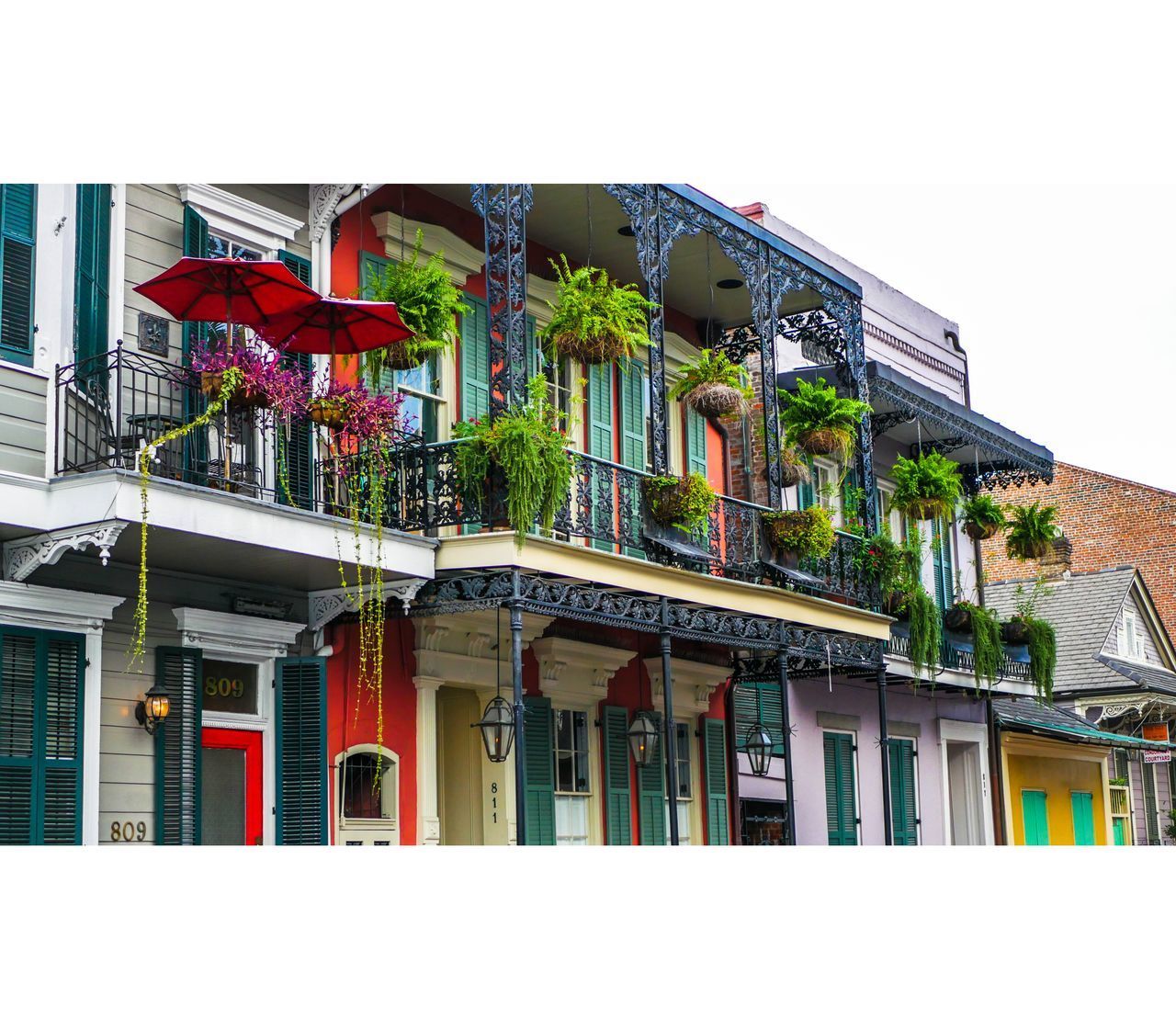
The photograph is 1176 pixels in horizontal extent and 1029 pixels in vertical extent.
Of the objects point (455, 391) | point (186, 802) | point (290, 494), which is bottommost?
point (186, 802)

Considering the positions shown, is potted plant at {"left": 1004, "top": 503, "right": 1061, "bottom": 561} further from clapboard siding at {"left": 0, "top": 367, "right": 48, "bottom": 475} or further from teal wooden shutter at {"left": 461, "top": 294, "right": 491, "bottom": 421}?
clapboard siding at {"left": 0, "top": 367, "right": 48, "bottom": 475}

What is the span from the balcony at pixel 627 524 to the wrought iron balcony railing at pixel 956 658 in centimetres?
98

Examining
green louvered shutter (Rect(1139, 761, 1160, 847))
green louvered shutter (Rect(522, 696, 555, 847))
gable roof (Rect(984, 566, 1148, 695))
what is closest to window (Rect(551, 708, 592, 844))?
green louvered shutter (Rect(522, 696, 555, 847))

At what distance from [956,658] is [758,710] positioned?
3.15 m

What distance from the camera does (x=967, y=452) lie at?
827 inches

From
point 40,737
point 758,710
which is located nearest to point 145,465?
point 40,737

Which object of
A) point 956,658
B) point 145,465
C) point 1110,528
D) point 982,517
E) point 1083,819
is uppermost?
point 1110,528

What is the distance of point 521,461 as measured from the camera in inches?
435

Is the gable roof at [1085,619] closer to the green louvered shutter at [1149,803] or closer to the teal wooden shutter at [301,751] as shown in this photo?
the green louvered shutter at [1149,803]

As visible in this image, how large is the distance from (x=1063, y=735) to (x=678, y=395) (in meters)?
9.86

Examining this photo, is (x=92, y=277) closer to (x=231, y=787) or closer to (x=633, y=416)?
(x=231, y=787)

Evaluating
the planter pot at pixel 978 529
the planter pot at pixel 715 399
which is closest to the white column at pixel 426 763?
the planter pot at pixel 715 399

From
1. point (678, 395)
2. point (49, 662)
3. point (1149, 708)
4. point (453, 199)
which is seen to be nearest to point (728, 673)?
Result: point (678, 395)

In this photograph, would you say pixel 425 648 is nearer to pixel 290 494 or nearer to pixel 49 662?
pixel 290 494
